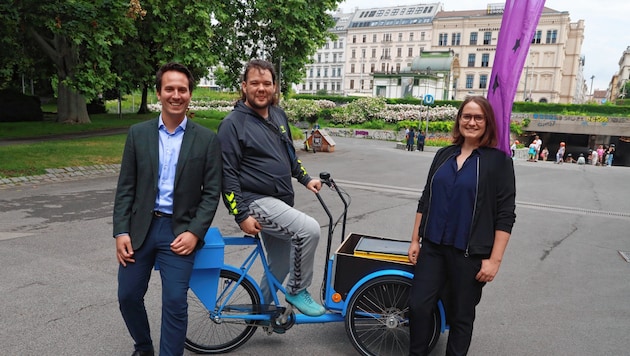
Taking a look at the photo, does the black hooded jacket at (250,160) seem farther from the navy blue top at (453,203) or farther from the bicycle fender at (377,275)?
the navy blue top at (453,203)

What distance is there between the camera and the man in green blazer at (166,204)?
107 inches

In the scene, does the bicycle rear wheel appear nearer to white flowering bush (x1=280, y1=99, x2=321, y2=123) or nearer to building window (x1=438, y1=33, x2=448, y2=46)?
white flowering bush (x1=280, y1=99, x2=321, y2=123)

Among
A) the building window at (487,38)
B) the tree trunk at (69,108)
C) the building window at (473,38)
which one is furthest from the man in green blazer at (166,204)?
the building window at (473,38)

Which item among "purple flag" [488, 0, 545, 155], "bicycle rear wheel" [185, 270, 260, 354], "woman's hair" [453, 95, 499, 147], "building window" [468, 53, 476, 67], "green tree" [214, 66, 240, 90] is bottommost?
"bicycle rear wheel" [185, 270, 260, 354]

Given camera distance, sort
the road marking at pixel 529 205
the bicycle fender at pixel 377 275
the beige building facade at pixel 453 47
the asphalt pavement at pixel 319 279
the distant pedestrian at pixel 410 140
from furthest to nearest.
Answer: the beige building facade at pixel 453 47 < the distant pedestrian at pixel 410 140 < the road marking at pixel 529 205 < the asphalt pavement at pixel 319 279 < the bicycle fender at pixel 377 275

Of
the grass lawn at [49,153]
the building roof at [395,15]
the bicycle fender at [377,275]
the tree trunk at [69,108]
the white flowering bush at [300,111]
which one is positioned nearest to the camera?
the bicycle fender at [377,275]

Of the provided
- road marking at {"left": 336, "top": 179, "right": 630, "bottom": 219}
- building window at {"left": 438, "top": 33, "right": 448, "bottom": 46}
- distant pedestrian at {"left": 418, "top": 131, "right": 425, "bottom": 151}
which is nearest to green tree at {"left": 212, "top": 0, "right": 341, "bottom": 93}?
distant pedestrian at {"left": 418, "top": 131, "right": 425, "bottom": 151}

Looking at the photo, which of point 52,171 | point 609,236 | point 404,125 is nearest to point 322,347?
point 609,236

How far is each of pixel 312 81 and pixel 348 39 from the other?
1380cm

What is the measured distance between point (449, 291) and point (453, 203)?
60 centimetres

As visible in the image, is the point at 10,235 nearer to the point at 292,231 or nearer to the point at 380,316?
the point at 292,231

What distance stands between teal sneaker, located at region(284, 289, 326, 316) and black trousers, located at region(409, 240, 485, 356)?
79 cm

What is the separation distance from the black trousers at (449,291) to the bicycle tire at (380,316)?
293 millimetres

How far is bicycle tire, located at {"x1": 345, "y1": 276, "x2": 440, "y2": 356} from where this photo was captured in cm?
334
